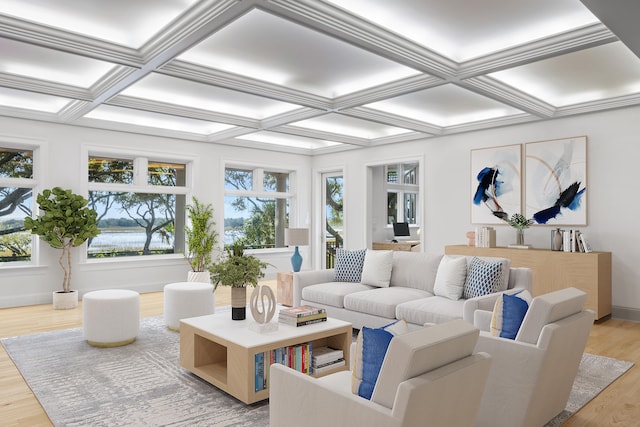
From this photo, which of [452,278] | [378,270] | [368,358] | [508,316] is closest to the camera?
[368,358]

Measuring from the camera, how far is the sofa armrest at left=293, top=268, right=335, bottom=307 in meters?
5.20

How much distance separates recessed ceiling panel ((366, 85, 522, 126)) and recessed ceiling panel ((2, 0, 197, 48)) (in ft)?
A: 9.86

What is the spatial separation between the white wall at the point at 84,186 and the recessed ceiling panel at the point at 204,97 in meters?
1.57

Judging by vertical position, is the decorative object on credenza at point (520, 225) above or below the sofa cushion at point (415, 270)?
above

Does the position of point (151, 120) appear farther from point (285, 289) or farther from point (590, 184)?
point (590, 184)

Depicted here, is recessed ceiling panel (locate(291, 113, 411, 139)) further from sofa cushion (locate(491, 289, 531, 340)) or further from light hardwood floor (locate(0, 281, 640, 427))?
sofa cushion (locate(491, 289, 531, 340))

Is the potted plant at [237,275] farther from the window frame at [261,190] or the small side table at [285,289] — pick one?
the window frame at [261,190]

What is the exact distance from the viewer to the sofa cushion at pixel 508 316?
8.66 feet

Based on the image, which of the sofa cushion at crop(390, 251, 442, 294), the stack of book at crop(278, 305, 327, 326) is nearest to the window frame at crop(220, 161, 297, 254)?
the sofa cushion at crop(390, 251, 442, 294)

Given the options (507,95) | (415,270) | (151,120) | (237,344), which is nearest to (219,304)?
(415,270)

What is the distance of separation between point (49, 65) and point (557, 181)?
5.87m

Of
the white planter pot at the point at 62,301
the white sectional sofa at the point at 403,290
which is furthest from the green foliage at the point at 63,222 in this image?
the white sectional sofa at the point at 403,290

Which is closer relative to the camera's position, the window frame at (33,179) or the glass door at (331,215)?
the window frame at (33,179)

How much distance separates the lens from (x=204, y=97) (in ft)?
18.2
